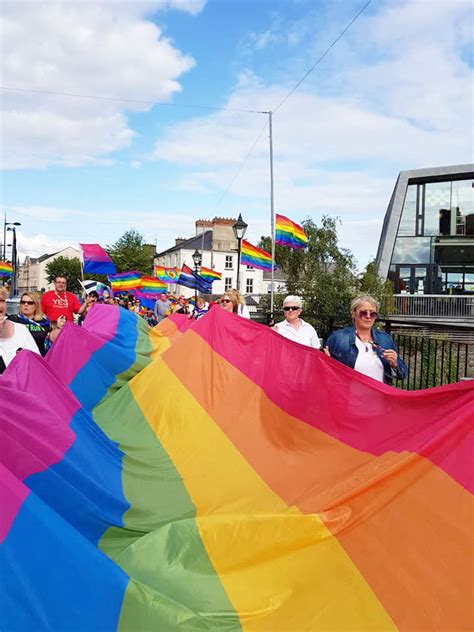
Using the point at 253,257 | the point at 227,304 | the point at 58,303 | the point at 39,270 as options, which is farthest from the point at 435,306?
the point at 39,270

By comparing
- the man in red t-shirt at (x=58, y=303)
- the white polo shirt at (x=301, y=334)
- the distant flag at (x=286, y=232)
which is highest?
the distant flag at (x=286, y=232)

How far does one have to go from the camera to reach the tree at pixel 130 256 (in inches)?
2928

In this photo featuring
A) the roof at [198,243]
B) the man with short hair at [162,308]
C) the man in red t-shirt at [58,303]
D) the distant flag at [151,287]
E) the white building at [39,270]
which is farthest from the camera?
the white building at [39,270]

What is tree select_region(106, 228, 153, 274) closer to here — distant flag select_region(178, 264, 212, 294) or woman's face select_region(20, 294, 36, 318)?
distant flag select_region(178, 264, 212, 294)

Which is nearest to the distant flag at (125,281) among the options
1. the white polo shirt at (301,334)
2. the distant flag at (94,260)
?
the distant flag at (94,260)

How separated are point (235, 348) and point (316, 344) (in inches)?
38.3

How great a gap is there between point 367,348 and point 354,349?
0.11 metres

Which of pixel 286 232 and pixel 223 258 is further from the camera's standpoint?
pixel 223 258

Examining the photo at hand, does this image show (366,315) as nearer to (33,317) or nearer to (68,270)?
(33,317)

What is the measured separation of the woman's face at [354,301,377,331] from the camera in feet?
14.5

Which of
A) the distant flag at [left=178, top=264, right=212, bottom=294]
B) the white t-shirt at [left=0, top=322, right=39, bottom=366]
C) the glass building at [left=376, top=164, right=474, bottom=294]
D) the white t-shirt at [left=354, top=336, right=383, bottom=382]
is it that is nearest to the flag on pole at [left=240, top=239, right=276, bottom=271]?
the distant flag at [left=178, top=264, right=212, bottom=294]

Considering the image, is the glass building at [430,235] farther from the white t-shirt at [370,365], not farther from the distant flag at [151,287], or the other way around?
the white t-shirt at [370,365]

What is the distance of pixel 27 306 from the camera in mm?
6195

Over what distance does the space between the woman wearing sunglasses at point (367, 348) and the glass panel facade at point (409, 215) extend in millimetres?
27980
